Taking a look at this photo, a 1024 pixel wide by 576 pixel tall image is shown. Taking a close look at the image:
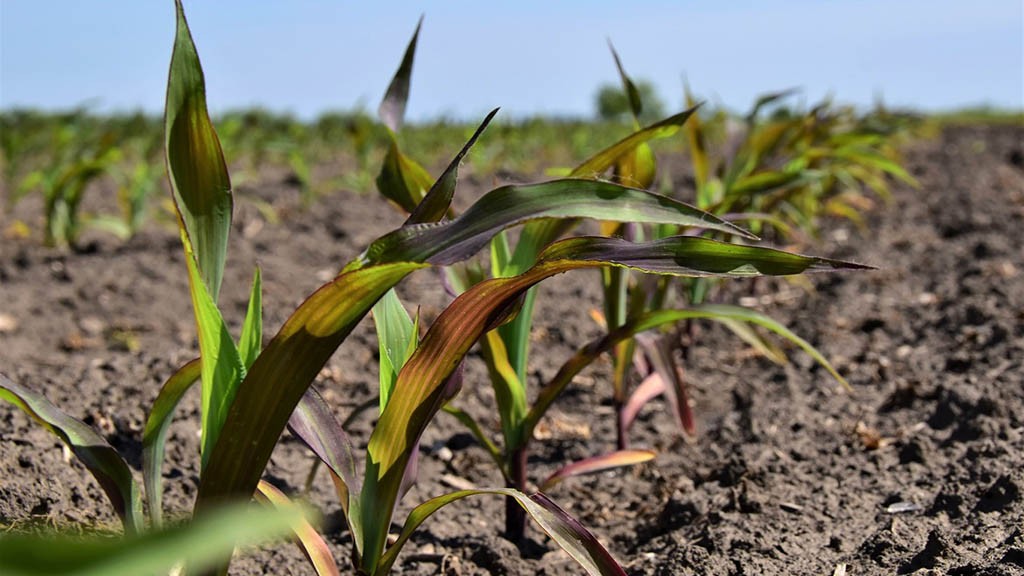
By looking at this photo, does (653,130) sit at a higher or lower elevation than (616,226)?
higher

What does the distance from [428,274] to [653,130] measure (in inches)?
95.8

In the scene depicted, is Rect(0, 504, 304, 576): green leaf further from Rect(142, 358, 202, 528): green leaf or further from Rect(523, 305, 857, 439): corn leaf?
Rect(523, 305, 857, 439): corn leaf

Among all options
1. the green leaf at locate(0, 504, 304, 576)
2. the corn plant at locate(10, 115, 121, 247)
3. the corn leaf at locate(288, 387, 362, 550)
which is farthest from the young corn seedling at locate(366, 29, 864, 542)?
the corn plant at locate(10, 115, 121, 247)

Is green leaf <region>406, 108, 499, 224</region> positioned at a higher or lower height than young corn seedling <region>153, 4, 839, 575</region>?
higher

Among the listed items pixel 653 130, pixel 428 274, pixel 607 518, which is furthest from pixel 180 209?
pixel 428 274

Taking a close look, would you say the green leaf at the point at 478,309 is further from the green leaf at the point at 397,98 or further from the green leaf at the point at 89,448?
the green leaf at the point at 397,98

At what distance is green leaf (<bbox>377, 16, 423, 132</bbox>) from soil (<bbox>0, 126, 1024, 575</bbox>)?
0.70m

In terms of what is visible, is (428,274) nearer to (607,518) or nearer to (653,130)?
(607,518)

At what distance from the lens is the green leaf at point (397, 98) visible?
4.72 feet

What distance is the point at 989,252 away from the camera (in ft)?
12.6

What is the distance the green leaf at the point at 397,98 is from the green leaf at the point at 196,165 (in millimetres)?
468

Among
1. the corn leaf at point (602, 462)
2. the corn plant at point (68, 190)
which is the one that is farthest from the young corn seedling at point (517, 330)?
the corn plant at point (68, 190)

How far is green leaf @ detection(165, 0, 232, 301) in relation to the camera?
3.19 ft

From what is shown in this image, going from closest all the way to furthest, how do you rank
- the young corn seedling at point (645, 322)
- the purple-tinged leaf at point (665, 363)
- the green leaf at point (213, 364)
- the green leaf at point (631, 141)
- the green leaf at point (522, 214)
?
the green leaf at point (522, 214)
the green leaf at point (213, 364)
the green leaf at point (631, 141)
the young corn seedling at point (645, 322)
the purple-tinged leaf at point (665, 363)
